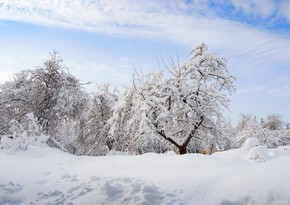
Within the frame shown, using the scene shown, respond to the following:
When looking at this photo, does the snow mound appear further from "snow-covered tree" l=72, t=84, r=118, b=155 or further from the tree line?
"snow-covered tree" l=72, t=84, r=118, b=155

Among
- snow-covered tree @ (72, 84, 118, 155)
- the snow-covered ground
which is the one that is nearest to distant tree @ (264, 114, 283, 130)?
snow-covered tree @ (72, 84, 118, 155)

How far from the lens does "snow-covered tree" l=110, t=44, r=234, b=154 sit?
50.0ft

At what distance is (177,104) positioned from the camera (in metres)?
16.4

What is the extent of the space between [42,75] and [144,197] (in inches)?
777

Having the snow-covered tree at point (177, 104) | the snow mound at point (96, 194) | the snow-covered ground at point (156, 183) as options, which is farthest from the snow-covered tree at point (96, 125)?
the snow mound at point (96, 194)

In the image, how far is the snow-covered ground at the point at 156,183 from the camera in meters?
4.76

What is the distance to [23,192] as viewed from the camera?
19.9 ft

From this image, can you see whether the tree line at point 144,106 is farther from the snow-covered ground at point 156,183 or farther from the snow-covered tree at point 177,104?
the snow-covered ground at point 156,183

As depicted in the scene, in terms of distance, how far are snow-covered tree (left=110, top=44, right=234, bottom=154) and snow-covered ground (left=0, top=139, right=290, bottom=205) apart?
22.6 ft

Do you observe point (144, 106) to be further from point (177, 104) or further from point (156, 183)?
point (156, 183)

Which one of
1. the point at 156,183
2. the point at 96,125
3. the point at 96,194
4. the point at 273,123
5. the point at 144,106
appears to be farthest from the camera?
the point at 273,123

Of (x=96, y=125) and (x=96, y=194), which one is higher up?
(x=96, y=194)

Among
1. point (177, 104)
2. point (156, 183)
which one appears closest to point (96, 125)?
point (177, 104)

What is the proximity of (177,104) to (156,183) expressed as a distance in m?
10.8
